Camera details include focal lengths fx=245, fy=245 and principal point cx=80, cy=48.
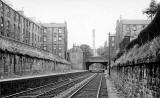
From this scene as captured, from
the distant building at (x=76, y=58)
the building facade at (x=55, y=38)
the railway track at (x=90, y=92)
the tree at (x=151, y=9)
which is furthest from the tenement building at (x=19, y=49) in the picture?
the distant building at (x=76, y=58)

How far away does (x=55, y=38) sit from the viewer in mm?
85750

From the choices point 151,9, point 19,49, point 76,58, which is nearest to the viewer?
point 151,9

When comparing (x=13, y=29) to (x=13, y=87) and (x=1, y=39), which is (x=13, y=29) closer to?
(x=1, y=39)

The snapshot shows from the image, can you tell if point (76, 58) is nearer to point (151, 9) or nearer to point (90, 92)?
point (90, 92)

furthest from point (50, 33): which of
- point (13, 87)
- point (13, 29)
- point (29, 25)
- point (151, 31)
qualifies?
point (151, 31)

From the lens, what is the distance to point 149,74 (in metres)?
8.65

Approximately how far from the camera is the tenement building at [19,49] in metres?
27.1

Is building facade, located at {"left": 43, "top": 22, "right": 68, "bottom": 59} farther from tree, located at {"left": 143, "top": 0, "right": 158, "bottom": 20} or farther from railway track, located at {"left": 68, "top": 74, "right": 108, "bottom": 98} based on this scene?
tree, located at {"left": 143, "top": 0, "right": 158, "bottom": 20}

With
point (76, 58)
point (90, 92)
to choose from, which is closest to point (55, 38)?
point (76, 58)

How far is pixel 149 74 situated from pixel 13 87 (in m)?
12.4

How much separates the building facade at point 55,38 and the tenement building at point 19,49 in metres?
12.1

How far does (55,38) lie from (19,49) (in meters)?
54.5

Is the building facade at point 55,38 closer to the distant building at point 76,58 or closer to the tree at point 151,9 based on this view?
the distant building at point 76,58

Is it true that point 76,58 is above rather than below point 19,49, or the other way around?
below
